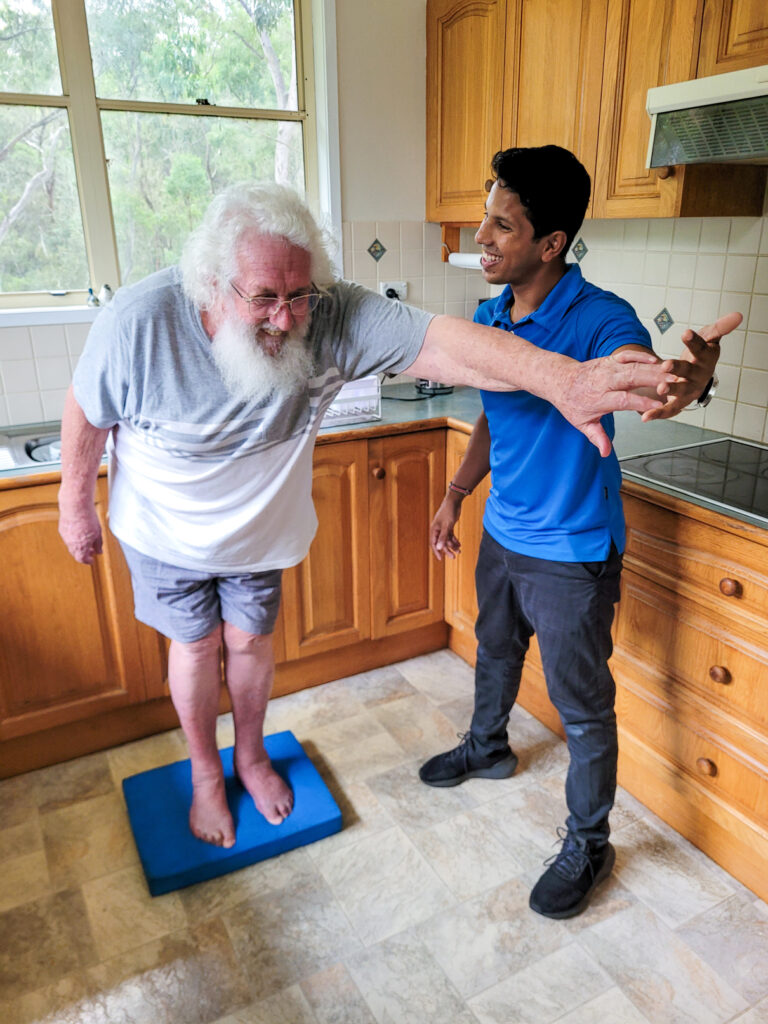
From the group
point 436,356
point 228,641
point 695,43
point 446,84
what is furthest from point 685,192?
point 228,641

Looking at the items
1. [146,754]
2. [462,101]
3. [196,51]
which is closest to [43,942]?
[146,754]

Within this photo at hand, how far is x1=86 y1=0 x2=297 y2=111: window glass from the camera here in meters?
2.29

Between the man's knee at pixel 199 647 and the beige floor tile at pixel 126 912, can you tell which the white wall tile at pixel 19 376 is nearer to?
the man's knee at pixel 199 647

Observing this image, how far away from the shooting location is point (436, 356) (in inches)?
53.2

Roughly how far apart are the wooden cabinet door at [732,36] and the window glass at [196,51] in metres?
1.39

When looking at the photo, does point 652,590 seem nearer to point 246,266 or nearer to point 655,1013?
point 655,1013

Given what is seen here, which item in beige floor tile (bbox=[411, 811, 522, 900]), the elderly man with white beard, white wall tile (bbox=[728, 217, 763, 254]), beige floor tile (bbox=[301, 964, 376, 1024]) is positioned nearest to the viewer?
the elderly man with white beard

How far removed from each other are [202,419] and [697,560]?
3.48 feet

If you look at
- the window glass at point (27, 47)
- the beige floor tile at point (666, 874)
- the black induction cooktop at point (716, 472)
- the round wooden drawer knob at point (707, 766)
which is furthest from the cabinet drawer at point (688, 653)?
the window glass at point (27, 47)

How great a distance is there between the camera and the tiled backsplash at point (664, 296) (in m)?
2.06

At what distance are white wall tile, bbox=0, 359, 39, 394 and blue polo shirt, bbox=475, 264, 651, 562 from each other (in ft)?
4.88

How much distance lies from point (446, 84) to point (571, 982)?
262 centimetres

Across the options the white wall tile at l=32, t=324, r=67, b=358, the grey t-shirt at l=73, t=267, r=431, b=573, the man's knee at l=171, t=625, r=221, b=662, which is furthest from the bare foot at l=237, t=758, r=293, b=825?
the white wall tile at l=32, t=324, r=67, b=358

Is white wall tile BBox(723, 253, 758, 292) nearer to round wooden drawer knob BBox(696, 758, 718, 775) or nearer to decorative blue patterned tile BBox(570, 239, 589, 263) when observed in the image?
decorative blue patterned tile BBox(570, 239, 589, 263)
